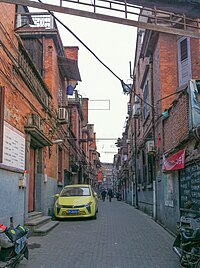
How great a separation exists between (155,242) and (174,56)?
25.3 feet

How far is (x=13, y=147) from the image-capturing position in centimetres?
1002

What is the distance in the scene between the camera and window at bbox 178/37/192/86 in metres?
13.6

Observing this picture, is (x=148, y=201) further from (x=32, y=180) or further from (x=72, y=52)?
(x=72, y=52)

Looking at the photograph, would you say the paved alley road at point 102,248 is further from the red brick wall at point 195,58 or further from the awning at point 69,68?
the awning at point 69,68

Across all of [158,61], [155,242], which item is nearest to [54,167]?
[158,61]

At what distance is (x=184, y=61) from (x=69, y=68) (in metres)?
7.90

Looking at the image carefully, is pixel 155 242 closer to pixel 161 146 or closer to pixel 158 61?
pixel 161 146

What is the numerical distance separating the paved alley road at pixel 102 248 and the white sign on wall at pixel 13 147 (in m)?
2.23

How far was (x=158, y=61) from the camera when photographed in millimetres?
14758

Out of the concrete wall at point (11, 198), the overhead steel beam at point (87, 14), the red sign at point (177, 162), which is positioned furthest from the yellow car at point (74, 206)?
the overhead steel beam at point (87, 14)

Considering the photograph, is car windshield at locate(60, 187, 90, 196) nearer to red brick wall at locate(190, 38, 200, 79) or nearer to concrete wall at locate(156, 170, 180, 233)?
concrete wall at locate(156, 170, 180, 233)

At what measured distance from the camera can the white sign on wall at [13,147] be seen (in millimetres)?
9289

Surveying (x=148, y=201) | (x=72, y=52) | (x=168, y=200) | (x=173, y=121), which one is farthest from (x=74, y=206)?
(x=72, y=52)

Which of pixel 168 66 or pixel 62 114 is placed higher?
pixel 168 66
